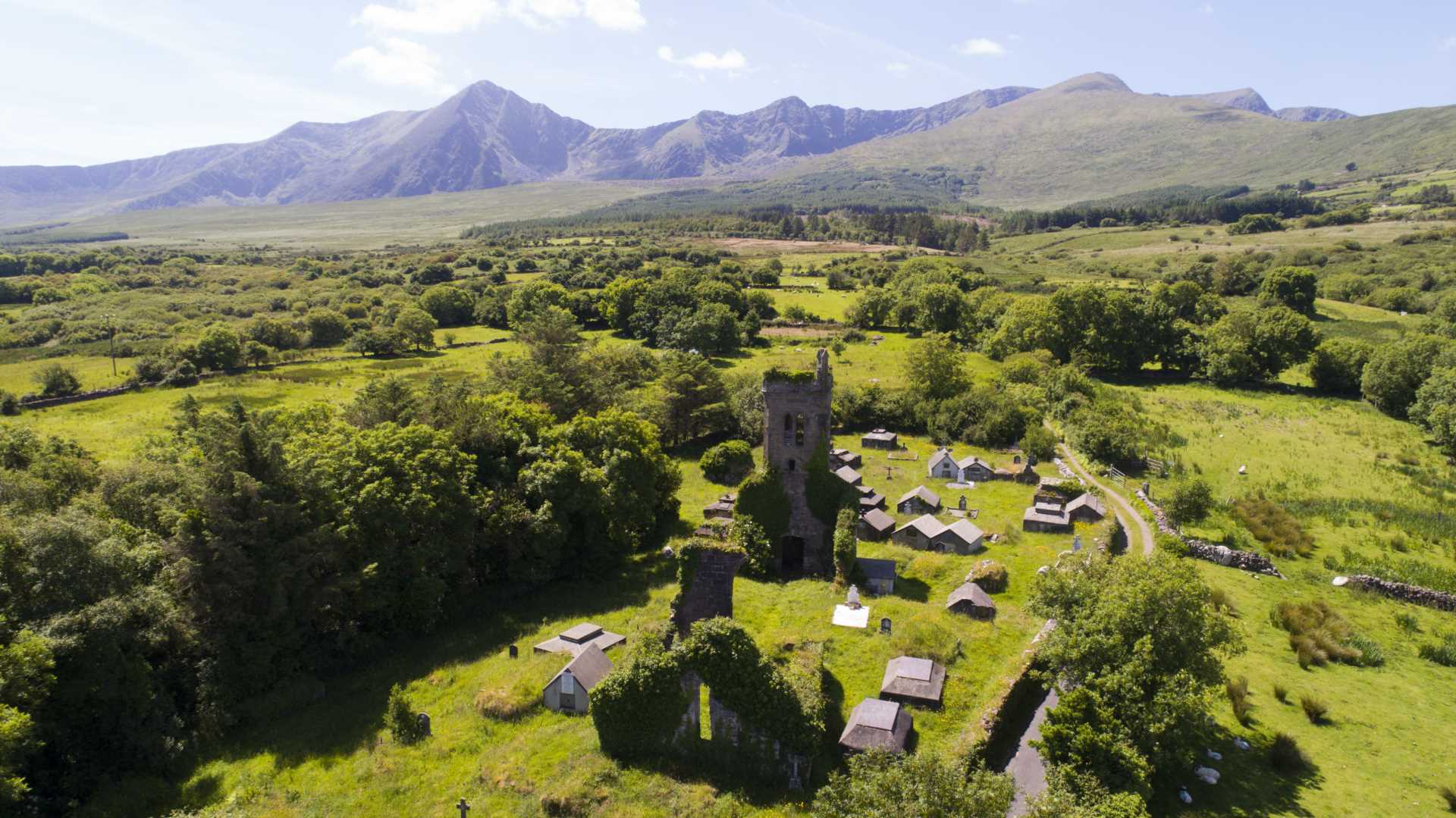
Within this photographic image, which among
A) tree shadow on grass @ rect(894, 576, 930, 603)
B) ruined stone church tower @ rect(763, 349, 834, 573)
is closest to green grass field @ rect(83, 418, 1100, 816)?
tree shadow on grass @ rect(894, 576, 930, 603)

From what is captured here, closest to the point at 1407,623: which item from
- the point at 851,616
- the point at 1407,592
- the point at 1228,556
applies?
the point at 1407,592

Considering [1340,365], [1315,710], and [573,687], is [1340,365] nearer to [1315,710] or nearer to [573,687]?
[1315,710]

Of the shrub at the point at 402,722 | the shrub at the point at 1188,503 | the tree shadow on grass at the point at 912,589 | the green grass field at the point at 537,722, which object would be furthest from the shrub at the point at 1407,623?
the shrub at the point at 402,722

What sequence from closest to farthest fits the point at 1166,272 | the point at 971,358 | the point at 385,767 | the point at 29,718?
the point at 29,718
the point at 385,767
the point at 971,358
the point at 1166,272

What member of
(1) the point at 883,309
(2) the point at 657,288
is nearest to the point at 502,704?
(2) the point at 657,288

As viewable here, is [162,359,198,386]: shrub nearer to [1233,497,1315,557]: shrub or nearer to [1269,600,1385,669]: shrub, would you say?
[1269,600,1385,669]: shrub

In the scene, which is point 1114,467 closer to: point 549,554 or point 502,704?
point 549,554
